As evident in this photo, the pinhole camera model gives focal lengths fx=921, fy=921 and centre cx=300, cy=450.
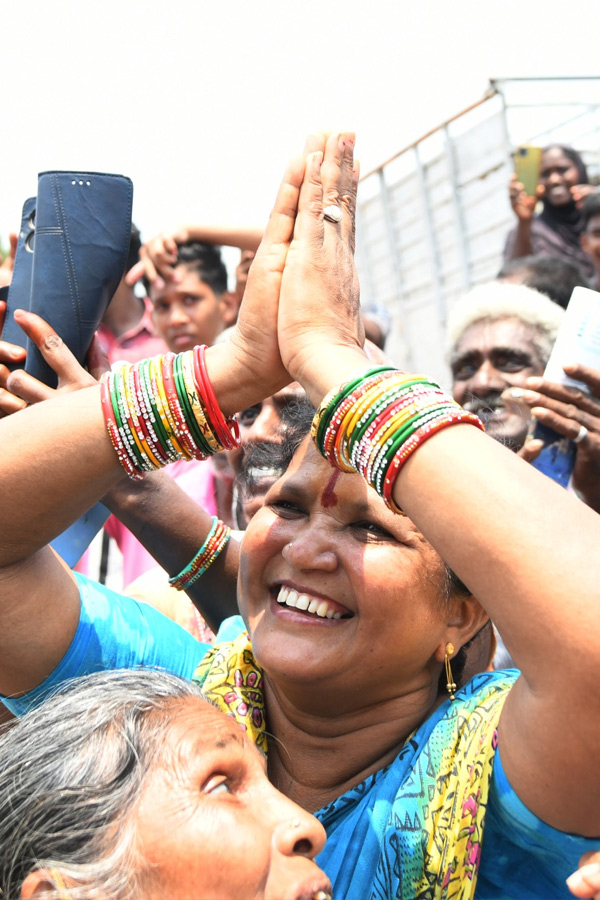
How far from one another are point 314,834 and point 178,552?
117cm

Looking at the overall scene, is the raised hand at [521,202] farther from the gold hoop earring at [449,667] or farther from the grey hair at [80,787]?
the grey hair at [80,787]

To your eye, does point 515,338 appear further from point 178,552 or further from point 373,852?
point 373,852

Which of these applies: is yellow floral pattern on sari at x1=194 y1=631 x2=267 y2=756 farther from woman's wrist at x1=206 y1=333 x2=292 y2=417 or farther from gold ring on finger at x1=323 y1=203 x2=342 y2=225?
gold ring on finger at x1=323 y1=203 x2=342 y2=225

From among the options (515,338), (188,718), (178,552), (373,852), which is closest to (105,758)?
(188,718)

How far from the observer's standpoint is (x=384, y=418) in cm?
156

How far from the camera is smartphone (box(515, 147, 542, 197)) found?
6144mm

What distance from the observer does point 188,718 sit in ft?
5.19

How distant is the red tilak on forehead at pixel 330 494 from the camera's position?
2.02 m

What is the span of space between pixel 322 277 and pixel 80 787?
1.07 m

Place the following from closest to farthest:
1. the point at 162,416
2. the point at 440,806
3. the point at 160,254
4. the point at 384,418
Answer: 1. the point at 384,418
2. the point at 440,806
3. the point at 162,416
4. the point at 160,254

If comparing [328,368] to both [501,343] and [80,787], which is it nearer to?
[80,787]

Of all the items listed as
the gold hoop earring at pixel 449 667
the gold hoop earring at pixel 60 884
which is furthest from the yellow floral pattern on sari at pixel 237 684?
the gold hoop earring at pixel 60 884

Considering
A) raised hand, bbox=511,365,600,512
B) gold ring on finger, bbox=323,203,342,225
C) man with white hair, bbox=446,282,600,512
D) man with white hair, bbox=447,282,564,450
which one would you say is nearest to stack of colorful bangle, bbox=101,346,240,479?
gold ring on finger, bbox=323,203,342,225

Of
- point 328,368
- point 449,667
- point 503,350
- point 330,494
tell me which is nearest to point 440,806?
point 449,667
